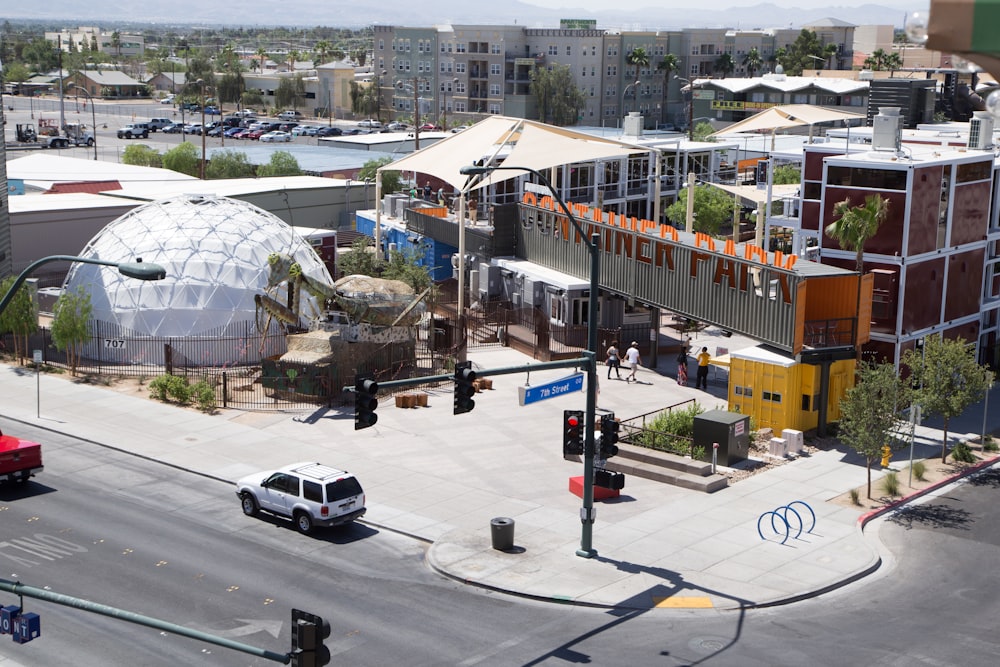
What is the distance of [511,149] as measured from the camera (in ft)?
176

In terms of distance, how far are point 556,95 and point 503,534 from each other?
116645 millimetres

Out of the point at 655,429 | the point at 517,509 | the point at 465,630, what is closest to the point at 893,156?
the point at 655,429

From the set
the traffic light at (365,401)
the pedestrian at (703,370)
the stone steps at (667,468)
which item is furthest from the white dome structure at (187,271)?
the traffic light at (365,401)

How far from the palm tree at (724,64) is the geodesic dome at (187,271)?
12297 centimetres

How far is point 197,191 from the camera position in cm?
6375

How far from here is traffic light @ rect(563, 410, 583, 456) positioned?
82.7 feet

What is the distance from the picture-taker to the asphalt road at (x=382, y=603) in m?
20.7

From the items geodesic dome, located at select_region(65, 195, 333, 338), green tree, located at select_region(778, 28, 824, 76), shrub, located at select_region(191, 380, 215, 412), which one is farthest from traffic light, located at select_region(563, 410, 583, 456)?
green tree, located at select_region(778, 28, 824, 76)

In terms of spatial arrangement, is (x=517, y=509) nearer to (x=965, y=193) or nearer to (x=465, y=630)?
(x=465, y=630)

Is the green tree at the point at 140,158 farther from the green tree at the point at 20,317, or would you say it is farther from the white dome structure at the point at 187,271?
the green tree at the point at 20,317

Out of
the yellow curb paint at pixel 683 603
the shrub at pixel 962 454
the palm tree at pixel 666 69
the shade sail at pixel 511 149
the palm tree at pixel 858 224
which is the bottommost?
the shrub at pixel 962 454

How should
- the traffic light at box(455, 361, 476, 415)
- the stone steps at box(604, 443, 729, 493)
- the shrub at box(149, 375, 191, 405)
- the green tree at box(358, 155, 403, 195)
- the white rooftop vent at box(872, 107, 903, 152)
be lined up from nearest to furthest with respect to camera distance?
the traffic light at box(455, 361, 476, 415) → the stone steps at box(604, 443, 729, 493) → the shrub at box(149, 375, 191, 405) → the white rooftop vent at box(872, 107, 903, 152) → the green tree at box(358, 155, 403, 195)

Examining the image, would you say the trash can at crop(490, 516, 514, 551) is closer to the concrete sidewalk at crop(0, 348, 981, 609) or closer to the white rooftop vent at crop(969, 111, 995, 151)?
the concrete sidewalk at crop(0, 348, 981, 609)

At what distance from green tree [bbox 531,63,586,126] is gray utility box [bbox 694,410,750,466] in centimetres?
10715
